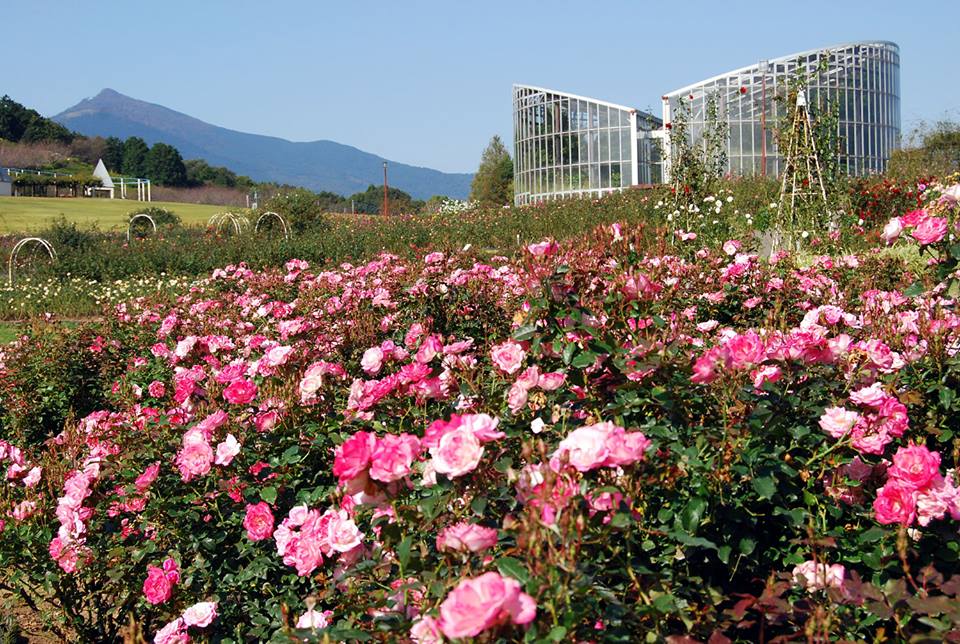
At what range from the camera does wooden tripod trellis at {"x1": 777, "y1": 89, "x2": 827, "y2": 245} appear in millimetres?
8148

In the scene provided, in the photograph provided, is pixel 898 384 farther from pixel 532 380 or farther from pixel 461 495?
pixel 461 495

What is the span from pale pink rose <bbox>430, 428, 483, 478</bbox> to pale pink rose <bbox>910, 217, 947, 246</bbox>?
4.96ft

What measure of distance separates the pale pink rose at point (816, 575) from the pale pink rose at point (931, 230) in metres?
1.09

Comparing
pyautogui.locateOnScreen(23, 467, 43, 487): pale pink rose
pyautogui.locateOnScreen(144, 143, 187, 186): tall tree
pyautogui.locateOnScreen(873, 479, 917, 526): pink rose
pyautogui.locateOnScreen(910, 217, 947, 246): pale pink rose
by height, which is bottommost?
pyautogui.locateOnScreen(23, 467, 43, 487): pale pink rose

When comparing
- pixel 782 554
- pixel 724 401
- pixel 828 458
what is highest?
pixel 724 401

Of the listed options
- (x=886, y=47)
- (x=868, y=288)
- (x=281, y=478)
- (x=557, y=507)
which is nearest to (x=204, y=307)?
(x=281, y=478)

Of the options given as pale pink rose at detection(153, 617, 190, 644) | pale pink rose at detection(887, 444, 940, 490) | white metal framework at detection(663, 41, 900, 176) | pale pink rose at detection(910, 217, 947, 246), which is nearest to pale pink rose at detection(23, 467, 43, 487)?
pale pink rose at detection(153, 617, 190, 644)

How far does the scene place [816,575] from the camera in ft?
4.54

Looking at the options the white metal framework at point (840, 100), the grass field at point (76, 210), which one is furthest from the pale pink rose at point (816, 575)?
the grass field at point (76, 210)

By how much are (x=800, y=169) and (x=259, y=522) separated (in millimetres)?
7560

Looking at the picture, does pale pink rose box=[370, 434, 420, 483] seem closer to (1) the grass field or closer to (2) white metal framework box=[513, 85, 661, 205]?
(2) white metal framework box=[513, 85, 661, 205]

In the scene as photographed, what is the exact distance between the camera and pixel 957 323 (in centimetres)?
208

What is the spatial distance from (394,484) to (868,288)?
2611 millimetres

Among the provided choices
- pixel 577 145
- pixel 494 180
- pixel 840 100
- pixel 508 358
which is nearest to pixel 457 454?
pixel 508 358
